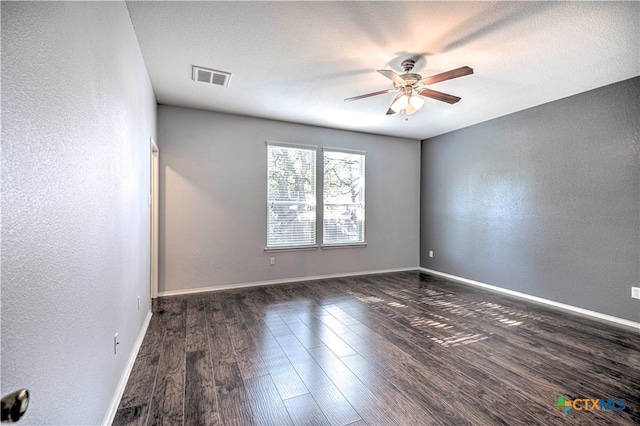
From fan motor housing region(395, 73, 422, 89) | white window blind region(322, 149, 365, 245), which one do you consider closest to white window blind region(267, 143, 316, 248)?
white window blind region(322, 149, 365, 245)

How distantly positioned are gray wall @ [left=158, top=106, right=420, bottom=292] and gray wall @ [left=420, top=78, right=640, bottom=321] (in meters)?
1.83

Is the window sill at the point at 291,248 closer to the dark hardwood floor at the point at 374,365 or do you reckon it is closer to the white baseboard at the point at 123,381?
the dark hardwood floor at the point at 374,365

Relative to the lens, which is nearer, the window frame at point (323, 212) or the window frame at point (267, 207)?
the window frame at point (267, 207)

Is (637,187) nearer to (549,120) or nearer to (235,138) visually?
(549,120)

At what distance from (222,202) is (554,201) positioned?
15.0 feet

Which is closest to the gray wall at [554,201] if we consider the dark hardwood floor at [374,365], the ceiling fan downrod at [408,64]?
the dark hardwood floor at [374,365]

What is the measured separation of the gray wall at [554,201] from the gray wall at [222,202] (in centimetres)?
183

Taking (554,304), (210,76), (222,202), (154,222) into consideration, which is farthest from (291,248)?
(554,304)

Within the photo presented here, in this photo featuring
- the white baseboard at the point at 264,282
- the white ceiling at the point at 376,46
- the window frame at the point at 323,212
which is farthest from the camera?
the window frame at the point at 323,212

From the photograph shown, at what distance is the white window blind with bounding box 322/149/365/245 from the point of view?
207 inches

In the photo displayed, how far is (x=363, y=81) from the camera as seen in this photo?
3.31 m

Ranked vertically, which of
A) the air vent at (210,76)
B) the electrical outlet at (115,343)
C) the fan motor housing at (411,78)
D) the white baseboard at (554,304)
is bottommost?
the white baseboard at (554,304)

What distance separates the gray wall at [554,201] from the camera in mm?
3268

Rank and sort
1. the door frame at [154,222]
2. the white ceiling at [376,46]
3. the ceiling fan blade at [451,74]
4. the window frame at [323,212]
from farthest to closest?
the window frame at [323,212] → the door frame at [154,222] → the ceiling fan blade at [451,74] → the white ceiling at [376,46]
